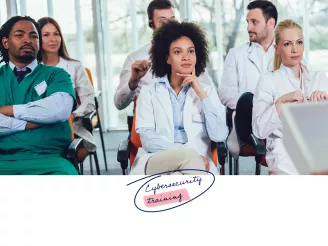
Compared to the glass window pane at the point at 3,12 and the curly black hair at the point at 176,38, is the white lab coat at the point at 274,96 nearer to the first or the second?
the curly black hair at the point at 176,38

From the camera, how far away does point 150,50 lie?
140cm

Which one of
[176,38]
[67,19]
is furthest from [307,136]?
[67,19]

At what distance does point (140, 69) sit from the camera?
1425 millimetres

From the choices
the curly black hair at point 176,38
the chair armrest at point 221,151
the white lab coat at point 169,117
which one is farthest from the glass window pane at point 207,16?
the chair armrest at point 221,151

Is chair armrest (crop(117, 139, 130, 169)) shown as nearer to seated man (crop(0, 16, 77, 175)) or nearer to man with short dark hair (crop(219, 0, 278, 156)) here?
seated man (crop(0, 16, 77, 175))

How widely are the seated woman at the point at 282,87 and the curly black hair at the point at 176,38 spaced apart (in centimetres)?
17

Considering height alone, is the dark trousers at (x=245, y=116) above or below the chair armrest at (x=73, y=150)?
above

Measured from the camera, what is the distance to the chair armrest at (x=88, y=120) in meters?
1.40

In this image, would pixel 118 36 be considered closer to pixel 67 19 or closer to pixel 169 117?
pixel 67 19

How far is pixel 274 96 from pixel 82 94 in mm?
507

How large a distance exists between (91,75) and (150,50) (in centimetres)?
17

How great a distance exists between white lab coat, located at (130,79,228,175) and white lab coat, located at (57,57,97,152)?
0.43ft

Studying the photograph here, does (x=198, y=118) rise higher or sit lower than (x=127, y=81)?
lower
